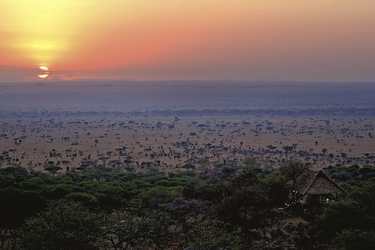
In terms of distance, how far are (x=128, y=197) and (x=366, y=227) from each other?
75.7ft

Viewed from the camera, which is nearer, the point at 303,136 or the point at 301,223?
the point at 301,223

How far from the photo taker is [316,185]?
91.2 feet

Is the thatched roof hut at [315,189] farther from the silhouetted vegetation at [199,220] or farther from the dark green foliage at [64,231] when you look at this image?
the dark green foliage at [64,231]

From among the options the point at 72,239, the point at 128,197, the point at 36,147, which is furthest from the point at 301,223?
the point at 36,147

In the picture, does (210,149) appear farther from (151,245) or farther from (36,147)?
(151,245)

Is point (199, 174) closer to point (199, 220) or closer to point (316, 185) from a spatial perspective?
point (199, 220)

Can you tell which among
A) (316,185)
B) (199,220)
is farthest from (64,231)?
(316,185)

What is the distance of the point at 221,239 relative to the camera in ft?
60.8

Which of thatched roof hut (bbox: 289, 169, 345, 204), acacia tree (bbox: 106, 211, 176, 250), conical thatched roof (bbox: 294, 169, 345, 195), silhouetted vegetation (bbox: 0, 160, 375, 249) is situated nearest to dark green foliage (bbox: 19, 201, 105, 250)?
silhouetted vegetation (bbox: 0, 160, 375, 249)

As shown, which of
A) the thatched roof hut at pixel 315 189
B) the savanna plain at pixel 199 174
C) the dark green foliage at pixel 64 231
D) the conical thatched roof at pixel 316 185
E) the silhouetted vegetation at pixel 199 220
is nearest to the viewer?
the dark green foliage at pixel 64 231

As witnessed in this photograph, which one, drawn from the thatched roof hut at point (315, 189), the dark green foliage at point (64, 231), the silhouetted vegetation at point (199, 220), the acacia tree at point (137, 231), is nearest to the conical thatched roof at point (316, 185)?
the thatched roof hut at point (315, 189)

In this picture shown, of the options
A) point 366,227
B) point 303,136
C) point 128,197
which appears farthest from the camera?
point 303,136

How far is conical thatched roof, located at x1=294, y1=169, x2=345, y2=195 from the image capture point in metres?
27.5

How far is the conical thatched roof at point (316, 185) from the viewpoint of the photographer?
27.5 m
